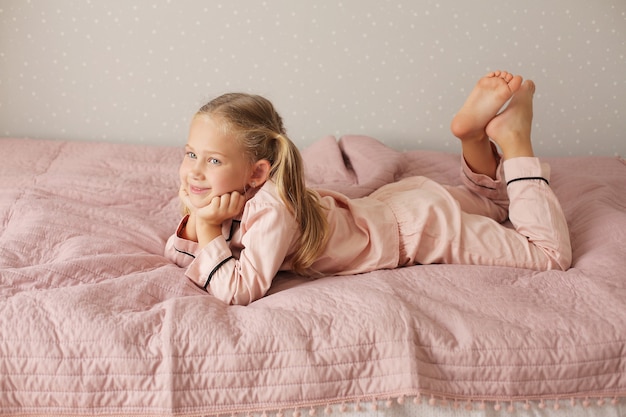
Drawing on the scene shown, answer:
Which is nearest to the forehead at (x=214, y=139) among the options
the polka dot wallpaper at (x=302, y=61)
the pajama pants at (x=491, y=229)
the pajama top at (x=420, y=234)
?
the pajama top at (x=420, y=234)

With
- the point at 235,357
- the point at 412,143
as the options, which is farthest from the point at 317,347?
the point at 412,143

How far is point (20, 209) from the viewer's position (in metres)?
1.56

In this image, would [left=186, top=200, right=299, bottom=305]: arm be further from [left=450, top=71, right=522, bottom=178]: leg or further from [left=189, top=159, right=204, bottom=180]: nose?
[left=450, top=71, right=522, bottom=178]: leg

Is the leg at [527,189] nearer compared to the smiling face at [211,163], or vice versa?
the smiling face at [211,163]

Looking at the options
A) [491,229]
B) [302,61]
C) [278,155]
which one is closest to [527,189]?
[491,229]

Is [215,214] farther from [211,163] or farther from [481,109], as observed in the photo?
[481,109]

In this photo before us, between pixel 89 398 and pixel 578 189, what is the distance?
1.32 m

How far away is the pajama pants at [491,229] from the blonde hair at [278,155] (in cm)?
21

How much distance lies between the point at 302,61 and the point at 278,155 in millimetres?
866

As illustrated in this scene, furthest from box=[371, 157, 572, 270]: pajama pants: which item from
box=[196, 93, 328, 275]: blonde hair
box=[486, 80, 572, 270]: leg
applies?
box=[196, 93, 328, 275]: blonde hair

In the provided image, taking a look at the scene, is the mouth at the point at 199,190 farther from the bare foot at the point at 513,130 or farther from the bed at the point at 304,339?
the bare foot at the point at 513,130

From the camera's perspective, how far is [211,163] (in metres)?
1.32

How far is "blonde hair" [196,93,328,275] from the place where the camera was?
1323 millimetres

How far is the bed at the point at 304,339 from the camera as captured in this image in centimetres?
106
